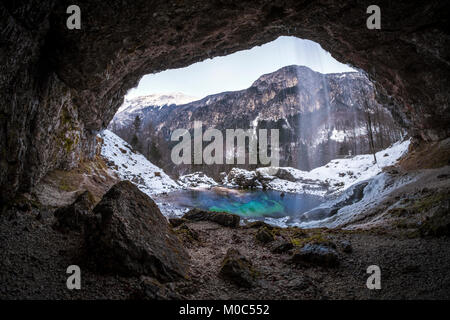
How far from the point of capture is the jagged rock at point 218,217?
11.4 m

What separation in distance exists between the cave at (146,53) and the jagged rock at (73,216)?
4.89 feet

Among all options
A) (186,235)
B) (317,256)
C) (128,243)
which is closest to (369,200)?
(317,256)

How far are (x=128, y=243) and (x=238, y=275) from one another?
2669 mm

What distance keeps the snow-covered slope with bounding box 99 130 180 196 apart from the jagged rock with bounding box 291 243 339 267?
2315cm

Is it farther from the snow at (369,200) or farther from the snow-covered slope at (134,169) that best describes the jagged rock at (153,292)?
the snow-covered slope at (134,169)

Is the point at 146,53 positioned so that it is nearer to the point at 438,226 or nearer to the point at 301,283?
the point at 301,283

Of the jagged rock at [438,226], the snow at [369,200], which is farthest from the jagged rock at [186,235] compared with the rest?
the snow at [369,200]

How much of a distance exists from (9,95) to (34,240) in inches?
154
